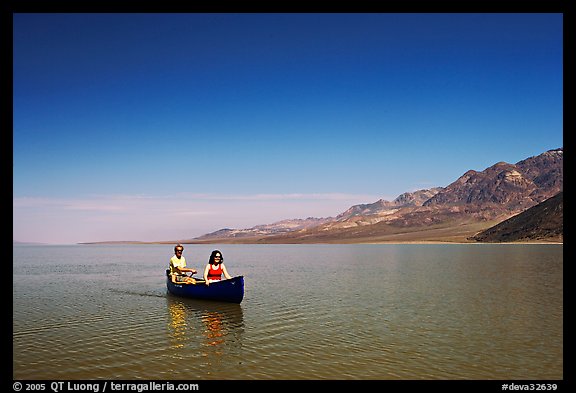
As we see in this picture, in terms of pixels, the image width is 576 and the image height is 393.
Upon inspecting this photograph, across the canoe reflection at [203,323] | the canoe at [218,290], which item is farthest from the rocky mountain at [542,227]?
the canoe reflection at [203,323]

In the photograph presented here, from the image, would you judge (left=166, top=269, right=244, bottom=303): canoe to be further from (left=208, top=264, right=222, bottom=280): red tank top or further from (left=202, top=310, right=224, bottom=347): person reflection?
(left=202, top=310, right=224, bottom=347): person reflection

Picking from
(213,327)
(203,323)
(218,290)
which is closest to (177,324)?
(203,323)

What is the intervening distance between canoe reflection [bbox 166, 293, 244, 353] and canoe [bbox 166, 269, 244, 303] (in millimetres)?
393

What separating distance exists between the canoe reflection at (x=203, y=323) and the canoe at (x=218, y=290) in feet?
1.29

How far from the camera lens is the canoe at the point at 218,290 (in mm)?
26156

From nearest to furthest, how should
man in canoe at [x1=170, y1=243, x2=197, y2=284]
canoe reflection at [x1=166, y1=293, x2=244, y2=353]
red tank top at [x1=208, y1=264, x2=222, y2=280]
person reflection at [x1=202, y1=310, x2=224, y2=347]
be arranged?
canoe reflection at [x1=166, y1=293, x2=244, y2=353] → person reflection at [x1=202, y1=310, x2=224, y2=347] → red tank top at [x1=208, y1=264, x2=222, y2=280] → man in canoe at [x1=170, y1=243, x2=197, y2=284]

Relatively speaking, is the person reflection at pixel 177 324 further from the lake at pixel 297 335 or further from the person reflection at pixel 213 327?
the person reflection at pixel 213 327

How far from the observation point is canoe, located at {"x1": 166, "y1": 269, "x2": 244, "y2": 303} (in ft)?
→ 85.8

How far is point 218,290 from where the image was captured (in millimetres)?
26828

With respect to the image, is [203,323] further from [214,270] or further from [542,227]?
[542,227]

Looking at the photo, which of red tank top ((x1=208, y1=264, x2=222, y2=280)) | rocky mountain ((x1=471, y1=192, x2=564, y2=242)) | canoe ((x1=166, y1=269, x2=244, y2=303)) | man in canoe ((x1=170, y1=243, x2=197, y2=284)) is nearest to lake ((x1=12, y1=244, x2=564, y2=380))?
canoe ((x1=166, y1=269, x2=244, y2=303))
